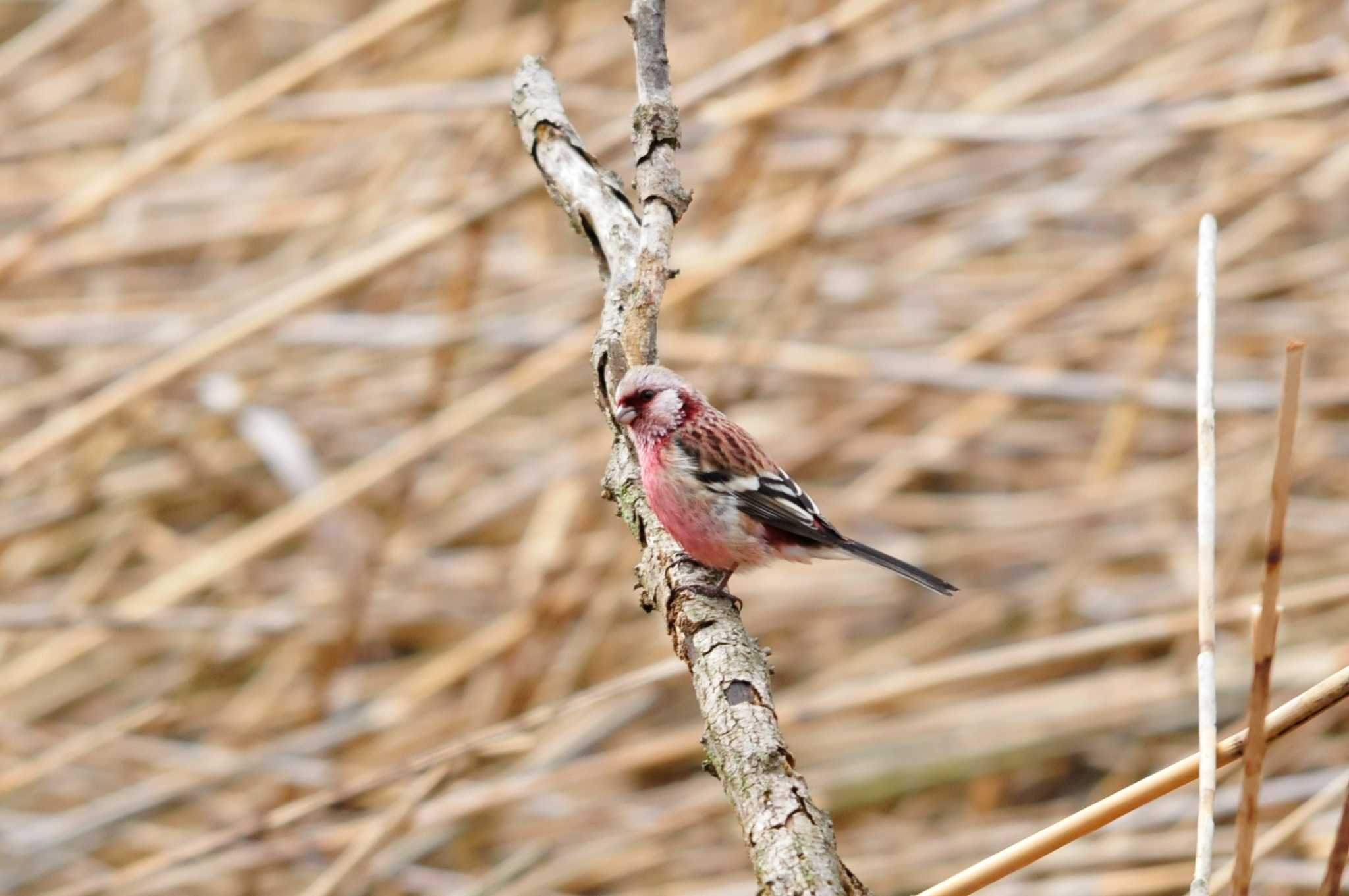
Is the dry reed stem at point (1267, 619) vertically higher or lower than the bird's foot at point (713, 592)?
lower

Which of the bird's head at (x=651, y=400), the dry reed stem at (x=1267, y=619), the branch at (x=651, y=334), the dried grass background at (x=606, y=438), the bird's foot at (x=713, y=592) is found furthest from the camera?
the dried grass background at (x=606, y=438)

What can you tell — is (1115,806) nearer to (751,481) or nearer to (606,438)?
(751,481)

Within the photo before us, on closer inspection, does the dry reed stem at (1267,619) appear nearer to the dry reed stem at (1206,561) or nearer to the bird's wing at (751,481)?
the dry reed stem at (1206,561)

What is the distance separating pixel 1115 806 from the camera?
140 cm

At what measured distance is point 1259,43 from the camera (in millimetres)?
4781

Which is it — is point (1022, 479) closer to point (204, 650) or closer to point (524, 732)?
point (524, 732)

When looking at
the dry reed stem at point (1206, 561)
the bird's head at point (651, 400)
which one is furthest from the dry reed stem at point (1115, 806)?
the bird's head at point (651, 400)

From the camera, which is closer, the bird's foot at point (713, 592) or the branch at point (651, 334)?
the branch at point (651, 334)

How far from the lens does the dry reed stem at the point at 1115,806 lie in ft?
4.50

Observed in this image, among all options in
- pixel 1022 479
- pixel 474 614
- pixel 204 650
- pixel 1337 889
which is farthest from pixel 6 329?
pixel 1337 889

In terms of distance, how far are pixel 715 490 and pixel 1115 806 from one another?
133 centimetres

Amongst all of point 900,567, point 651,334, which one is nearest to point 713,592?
point 651,334

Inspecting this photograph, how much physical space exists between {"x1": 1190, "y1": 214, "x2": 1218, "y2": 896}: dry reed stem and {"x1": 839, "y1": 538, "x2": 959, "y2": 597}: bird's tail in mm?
755

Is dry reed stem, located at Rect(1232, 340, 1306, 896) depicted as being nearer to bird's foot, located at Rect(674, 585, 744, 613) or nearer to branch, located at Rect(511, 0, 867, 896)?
branch, located at Rect(511, 0, 867, 896)
